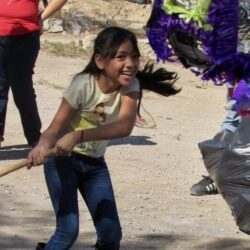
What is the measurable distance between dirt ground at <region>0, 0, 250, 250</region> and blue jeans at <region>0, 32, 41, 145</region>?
0.31m

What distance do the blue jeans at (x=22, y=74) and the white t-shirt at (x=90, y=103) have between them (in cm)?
255

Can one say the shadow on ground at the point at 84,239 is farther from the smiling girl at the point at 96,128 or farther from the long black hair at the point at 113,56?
the long black hair at the point at 113,56

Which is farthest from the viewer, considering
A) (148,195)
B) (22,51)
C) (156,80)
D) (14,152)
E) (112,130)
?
(14,152)

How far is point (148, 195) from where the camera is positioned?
6.89 meters

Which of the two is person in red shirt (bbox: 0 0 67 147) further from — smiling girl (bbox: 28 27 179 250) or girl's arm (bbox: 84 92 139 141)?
girl's arm (bbox: 84 92 139 141)

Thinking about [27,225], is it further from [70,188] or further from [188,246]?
[70,188]

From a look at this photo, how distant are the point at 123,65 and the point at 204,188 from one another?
262 cm

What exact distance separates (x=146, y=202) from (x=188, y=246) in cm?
94

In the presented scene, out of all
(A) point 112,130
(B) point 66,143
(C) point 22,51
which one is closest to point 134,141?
(C) point 22,51

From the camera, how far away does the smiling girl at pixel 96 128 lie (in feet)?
14.8

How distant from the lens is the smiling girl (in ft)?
14.8

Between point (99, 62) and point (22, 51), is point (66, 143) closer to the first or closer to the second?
point (99, 62)

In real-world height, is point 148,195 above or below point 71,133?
below

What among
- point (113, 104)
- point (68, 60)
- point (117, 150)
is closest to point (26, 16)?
point (117, 150)
